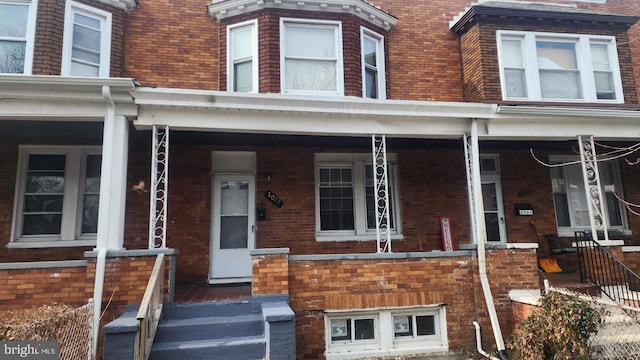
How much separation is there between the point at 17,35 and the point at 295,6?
5.13 metres

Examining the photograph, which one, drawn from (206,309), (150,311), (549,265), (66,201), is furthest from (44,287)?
(549,265)

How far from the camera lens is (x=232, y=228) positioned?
7918mm

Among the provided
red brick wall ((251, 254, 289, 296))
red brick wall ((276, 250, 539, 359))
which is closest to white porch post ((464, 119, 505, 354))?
red brick wall ((276, 250, 539, 359))

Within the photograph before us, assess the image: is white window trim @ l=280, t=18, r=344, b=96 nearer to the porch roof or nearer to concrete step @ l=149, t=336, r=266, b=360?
the porch roof

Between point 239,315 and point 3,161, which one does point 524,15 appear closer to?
point 239,315

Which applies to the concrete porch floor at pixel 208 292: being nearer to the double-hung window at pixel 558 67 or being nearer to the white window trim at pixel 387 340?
the white window trim at pixel 387 340

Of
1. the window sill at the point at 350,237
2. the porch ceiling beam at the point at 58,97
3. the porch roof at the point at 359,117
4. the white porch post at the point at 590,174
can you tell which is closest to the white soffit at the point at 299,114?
the porch roof at the point at 359,117

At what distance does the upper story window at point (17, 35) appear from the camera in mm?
6910

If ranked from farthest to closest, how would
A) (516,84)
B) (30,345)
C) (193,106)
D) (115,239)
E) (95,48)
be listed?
(516,84) → (95,48) → (193,106) → (115,239) → (30,345)

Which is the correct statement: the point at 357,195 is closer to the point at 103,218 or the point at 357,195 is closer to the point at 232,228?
the point at 232,228

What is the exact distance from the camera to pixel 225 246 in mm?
7812

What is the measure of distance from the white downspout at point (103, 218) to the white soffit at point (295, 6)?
390cm

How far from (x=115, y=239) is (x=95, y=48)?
176 inches

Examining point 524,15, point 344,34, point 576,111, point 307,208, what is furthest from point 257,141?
point 524,15
